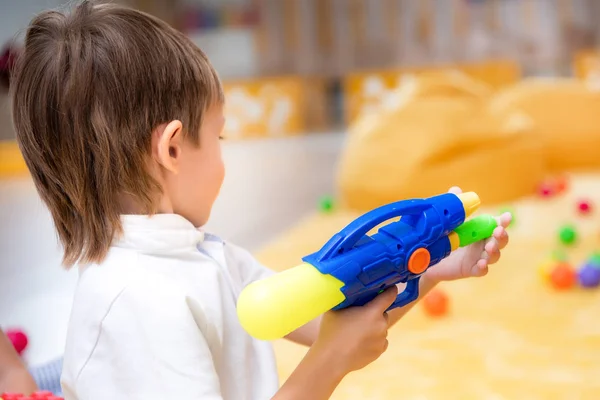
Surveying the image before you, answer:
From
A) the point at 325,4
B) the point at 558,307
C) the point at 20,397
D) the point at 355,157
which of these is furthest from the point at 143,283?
the point at 325,4

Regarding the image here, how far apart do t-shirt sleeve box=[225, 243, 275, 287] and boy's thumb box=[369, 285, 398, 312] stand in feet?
0.55

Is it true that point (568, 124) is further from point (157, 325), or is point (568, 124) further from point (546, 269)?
point (157, 325)

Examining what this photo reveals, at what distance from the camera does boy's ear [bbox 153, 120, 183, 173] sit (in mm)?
598

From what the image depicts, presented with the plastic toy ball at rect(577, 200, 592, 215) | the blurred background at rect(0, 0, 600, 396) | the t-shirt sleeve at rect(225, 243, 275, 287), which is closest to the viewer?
the t-shirt sleeve at rect(225, 243, 275, 287)

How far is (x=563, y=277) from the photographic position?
60.8 inches

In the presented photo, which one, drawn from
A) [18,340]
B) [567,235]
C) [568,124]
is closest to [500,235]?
[18,340]

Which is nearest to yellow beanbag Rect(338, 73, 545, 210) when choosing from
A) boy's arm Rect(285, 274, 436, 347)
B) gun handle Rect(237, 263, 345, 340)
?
boy's arm Rect(285, 274, 436, 347)

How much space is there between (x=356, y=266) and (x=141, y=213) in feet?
0.66

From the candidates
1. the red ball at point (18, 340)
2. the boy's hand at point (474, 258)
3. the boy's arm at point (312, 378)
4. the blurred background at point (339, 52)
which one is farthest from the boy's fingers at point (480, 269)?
the blurred background at point (339, 52)

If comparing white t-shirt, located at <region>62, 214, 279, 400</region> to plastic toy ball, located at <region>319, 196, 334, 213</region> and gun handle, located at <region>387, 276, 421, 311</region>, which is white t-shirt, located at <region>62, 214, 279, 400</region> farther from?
plastic toy ball, located at <region>319, 196, 334, 213</region>

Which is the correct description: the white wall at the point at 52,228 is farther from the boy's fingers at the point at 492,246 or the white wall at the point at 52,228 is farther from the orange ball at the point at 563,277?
the orange ball at the point at 563,277

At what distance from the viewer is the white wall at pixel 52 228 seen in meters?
1.55

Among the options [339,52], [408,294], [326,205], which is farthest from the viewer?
[339,52]

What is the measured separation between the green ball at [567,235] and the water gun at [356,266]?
1.38 m
